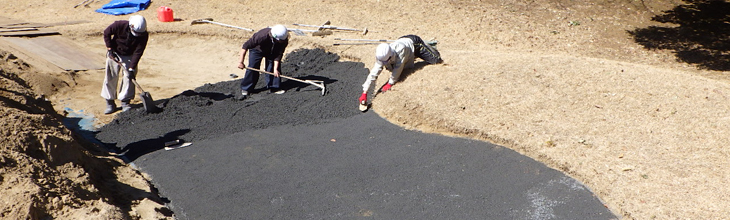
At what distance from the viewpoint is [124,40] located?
7.49m

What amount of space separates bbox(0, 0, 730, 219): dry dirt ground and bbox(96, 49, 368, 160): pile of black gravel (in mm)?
397

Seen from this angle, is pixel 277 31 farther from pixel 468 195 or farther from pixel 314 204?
pixel 468 195

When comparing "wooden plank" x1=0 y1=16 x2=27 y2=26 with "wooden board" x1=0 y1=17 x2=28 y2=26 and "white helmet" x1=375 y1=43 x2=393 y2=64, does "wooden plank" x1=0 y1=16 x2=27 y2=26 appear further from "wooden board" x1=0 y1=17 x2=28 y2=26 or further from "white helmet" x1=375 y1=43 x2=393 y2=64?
"white helmet" x1=375 y1=43 x2=393 y2=64

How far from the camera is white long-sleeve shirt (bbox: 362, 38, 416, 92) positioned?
775 centimetres

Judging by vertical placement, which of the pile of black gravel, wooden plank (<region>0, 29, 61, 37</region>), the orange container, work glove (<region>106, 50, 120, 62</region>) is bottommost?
the pile of black gravel

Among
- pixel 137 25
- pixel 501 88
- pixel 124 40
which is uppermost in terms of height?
pixel 137 25

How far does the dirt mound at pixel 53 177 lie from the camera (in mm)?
4461

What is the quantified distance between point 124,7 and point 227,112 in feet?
23.7

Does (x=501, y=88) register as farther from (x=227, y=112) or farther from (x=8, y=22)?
(x=8, y=22)

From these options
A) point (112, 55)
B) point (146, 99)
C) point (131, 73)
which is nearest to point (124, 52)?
point (112, 55)

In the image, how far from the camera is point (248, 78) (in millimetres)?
8297

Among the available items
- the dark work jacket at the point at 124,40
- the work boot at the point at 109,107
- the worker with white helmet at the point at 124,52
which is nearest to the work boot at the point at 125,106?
the worker with white helmet at the point at 124,52

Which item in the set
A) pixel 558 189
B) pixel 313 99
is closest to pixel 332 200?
pixel 558 189

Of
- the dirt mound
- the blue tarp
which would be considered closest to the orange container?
the blue tarp
